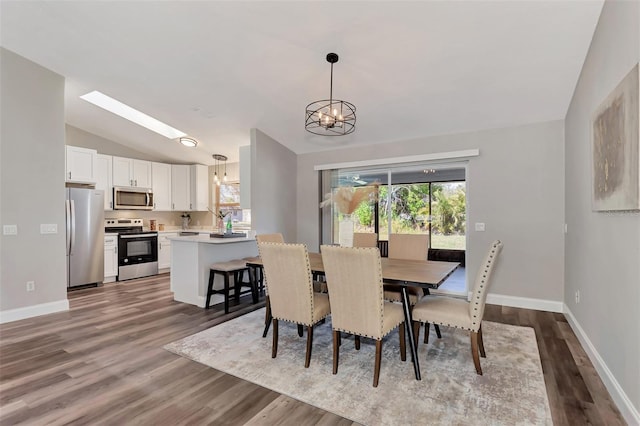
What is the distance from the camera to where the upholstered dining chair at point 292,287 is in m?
2.54

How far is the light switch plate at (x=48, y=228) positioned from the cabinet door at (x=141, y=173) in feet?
7.74

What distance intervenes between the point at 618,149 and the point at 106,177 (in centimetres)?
696

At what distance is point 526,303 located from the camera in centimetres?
414

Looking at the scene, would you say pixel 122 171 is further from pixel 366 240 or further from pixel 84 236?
pixel 366 240

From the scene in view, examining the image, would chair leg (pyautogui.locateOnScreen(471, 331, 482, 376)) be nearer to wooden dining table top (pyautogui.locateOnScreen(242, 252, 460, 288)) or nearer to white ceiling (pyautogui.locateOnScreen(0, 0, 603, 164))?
wooden dining table top (pyautogui.locateOnScreen(242, 252, 460, 288))

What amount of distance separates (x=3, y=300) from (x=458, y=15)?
545 cm

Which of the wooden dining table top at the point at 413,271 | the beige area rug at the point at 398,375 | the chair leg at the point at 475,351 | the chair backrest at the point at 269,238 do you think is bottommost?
the beige area rug at the point at 398,375

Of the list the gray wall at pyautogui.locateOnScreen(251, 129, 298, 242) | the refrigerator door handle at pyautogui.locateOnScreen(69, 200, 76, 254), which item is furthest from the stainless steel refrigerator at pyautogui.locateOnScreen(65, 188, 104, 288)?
the gray wall at pyautogui.locateOnScreen(251, 129, 298, 242)

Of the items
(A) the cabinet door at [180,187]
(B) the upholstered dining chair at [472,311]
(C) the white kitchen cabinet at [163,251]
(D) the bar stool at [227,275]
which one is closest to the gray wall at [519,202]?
(B) the upholstered dining chair at [472,311]

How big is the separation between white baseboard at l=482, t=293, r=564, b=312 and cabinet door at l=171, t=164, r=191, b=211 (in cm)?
605

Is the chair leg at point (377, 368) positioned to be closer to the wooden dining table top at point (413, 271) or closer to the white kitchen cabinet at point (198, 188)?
the wooden dining table top at point (413, 271)

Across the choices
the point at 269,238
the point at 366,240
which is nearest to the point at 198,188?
the point at 269,238

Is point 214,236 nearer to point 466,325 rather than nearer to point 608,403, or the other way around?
point 466,325

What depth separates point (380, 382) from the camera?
232 centimetres
